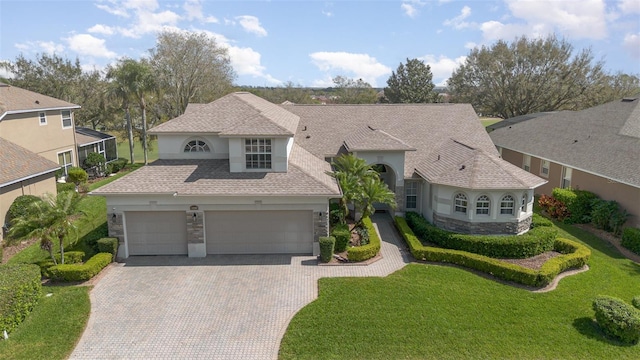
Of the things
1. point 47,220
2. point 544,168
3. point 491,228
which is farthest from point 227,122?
point 544,168

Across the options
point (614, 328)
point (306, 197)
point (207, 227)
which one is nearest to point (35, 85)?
point (207, 227)

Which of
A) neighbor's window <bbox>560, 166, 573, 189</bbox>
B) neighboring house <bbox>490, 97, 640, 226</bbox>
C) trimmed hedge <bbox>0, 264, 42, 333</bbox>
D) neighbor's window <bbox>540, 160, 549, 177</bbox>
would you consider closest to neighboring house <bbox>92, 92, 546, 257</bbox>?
trimmed hedge <bbox>0, 264, 42, 333</bbox>

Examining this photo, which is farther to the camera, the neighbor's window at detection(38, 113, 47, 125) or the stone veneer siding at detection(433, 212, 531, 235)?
the neighbor's window at detection(38, 113, 47, 125)

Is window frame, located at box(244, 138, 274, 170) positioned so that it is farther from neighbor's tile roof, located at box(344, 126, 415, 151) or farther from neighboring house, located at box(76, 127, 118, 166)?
neighboring house, located at box(76, 127, 118, 166)

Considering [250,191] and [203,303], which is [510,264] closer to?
[250,191]

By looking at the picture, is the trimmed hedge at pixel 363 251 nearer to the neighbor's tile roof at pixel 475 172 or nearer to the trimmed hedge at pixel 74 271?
the neighbor's tile roof at pixel 475 172

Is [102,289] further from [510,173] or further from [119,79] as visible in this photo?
A: [119,79]
